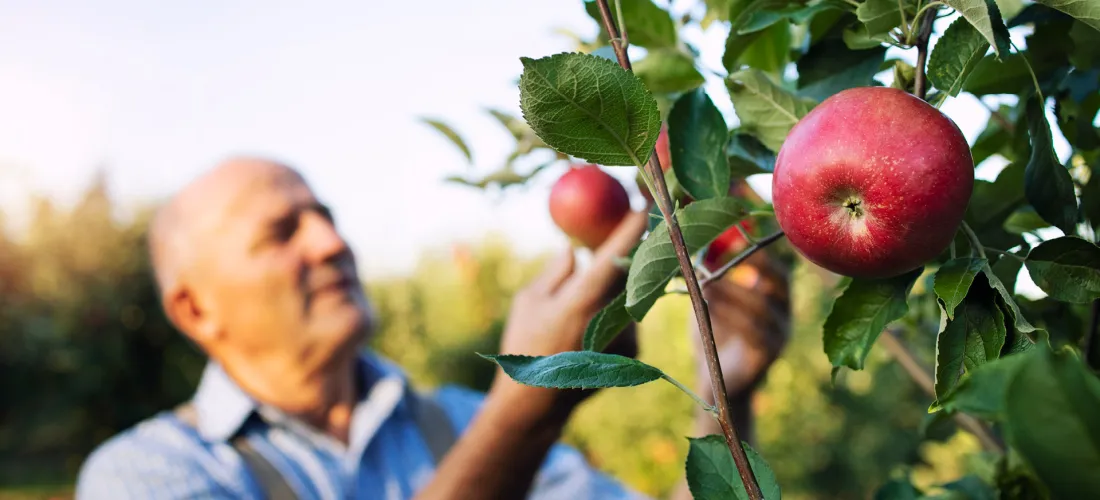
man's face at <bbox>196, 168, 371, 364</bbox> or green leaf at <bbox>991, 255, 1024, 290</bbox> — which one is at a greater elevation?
green leaf at <bbox>991, 255, 1024, 290</bbox>

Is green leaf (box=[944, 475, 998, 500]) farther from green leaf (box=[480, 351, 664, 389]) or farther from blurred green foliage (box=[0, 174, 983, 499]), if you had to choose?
blurred green foliage (box=[0, 174, 983, 499])

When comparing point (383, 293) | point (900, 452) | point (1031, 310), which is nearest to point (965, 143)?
point (1031, 310)

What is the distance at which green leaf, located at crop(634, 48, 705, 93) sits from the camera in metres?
0.55

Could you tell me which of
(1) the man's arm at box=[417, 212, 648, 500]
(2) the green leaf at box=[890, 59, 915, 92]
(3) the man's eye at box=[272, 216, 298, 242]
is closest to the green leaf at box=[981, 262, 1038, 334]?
(2) the green leaf at box=[890, 59, 915, 92]

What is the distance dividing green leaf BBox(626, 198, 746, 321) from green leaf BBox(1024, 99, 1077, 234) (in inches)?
5.3

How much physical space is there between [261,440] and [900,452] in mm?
3004

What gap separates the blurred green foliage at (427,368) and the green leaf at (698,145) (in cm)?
271

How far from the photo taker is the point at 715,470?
348 mm

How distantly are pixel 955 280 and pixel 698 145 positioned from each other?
0.16 meters

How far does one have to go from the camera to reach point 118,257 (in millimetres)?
6613

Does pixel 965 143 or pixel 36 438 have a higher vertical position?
pixel 965 143

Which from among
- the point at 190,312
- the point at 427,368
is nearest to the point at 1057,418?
the point at 190,312

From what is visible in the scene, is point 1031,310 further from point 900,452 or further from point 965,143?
point 900,452

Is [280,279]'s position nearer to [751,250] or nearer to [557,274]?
[557,274]
